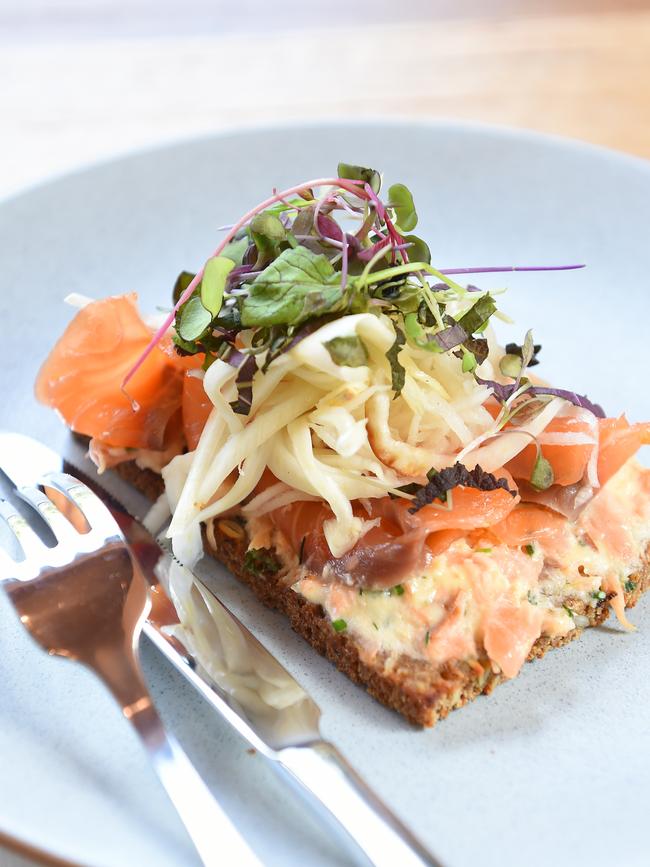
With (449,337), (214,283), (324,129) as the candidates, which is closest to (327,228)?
(214,283)

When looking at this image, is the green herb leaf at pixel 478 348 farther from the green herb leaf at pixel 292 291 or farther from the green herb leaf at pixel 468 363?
the green herb leaf at pixel 292 291

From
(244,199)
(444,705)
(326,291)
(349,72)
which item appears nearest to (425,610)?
(444,705)

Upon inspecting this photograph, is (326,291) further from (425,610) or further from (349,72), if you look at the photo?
(349,72)

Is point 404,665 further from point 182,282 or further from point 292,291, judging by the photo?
point 182,282

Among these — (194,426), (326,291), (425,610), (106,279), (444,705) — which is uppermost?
(106,279)

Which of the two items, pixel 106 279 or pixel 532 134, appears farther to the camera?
pixel 532 134

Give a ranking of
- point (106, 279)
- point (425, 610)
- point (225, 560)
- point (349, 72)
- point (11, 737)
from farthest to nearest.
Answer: point (349, 72) → point (106, 279) → point (225, 560) → point (425, 610) → point (11, 737)

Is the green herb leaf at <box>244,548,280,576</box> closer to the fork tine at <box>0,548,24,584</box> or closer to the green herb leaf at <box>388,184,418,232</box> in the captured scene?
the fork tine at <box>0,548,24,584</box>

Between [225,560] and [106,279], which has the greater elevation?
[106,279]
